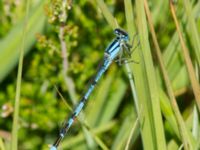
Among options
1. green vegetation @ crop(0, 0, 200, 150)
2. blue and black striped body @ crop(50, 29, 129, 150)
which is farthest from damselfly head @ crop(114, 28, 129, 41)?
green vegetation @ crop(0, 0, 200, 150)

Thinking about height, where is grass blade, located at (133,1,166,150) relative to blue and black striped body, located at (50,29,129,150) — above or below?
below

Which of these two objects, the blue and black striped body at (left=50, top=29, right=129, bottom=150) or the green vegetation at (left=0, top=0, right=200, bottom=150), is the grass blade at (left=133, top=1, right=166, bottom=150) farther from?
the green vegetation at (left=0, top=0, right=200, bottom=150)

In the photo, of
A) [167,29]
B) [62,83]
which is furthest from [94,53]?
[167,29]

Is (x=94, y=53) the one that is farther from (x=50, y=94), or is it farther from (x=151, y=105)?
(x=151, y=105)

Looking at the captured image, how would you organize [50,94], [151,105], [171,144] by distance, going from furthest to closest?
[50,94], [171,144], [151,105]

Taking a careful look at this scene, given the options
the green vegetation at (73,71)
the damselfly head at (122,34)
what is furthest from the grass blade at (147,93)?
the green vegetation at (73,71)

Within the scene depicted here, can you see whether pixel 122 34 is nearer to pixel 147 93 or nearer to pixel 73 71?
pixel 147 93

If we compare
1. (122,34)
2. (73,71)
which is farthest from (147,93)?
(73,71)

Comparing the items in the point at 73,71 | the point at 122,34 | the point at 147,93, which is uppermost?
the point at 73,71

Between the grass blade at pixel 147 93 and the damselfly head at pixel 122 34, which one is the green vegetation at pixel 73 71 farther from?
the grass blade at pixel 147 93

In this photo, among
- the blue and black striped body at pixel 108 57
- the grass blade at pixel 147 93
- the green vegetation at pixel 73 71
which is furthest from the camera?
the green vegetation at pixel 73 71

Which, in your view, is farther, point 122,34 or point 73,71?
point 73,71
